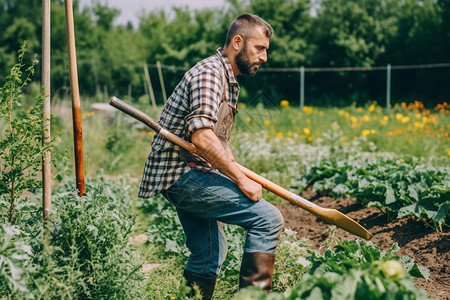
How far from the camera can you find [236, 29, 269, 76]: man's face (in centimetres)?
271

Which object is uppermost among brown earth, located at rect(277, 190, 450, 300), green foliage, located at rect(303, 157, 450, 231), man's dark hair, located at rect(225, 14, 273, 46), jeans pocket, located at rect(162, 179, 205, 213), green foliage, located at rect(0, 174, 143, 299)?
man's dark hair, located at rect(225, 14, 273, 46)

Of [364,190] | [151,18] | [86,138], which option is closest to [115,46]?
[151,18]

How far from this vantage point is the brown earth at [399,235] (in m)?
3.15

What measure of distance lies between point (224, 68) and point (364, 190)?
2.24 m

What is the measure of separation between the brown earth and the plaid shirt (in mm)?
1680

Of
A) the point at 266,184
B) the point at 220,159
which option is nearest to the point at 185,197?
the point at 220,159

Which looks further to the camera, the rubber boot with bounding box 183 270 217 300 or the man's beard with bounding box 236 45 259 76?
the rubber boot with bounding box 183 270 217 300

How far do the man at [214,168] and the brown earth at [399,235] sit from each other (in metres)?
1.14

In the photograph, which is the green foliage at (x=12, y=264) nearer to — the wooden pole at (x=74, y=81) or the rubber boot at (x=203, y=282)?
the wooden pole at (x=74, y=81)

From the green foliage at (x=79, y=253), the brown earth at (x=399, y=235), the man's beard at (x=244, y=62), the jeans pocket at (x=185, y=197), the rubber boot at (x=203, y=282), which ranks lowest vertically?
the brown earth at (x=399, y=235)

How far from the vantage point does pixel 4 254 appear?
6.88 feet

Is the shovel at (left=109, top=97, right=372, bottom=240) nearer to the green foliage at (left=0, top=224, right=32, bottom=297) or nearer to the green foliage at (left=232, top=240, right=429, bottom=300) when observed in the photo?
the green foliage at (left=232, top=240, right=429, bottom=300)

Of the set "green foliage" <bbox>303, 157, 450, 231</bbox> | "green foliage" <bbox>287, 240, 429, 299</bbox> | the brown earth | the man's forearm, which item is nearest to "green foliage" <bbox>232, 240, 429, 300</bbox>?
"green foliage" <bbox>287, 240, 429, 299</bbox>

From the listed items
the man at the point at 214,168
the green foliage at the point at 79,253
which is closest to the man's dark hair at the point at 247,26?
the man at the point at 214,168
